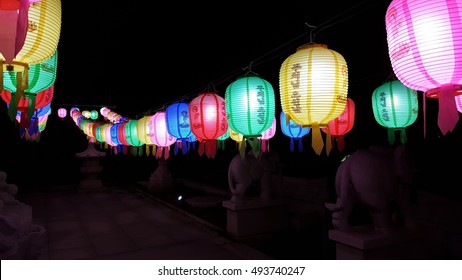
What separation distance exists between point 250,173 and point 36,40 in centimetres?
537

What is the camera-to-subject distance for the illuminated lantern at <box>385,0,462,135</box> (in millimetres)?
1881

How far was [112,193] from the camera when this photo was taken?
13.8 metres

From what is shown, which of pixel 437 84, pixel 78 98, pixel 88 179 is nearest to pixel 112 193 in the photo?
pixel 88 179

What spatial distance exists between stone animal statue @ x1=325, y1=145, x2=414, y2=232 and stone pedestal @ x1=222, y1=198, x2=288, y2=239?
8.11 feet

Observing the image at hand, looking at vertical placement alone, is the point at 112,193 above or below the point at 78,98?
below

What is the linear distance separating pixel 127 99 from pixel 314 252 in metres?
10.3

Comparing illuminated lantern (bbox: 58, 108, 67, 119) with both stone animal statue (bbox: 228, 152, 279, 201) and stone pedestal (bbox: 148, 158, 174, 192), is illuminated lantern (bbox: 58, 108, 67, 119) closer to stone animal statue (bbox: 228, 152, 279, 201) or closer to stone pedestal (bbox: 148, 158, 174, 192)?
stone pedestal (bbox: 148, 158, 174, 192)

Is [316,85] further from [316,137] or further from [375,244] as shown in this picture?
[375,244]

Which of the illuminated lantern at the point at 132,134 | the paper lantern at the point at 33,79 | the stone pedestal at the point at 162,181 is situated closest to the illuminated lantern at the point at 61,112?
the stone pedestal at the point at 162,181

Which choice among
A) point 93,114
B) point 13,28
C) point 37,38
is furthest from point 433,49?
point 93,114

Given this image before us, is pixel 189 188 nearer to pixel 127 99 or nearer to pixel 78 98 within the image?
pixel 127 99

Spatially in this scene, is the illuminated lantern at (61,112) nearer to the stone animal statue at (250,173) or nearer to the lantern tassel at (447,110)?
the stone animal statue at (250,173)

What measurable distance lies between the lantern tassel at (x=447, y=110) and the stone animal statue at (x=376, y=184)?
99.3 inches

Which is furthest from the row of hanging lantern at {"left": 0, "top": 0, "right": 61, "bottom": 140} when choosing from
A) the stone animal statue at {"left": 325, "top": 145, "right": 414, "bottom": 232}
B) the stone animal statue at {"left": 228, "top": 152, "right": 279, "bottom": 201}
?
the stone animal statue at {"left": 228, "top": 152, "right": 279, "bottom": 201}
